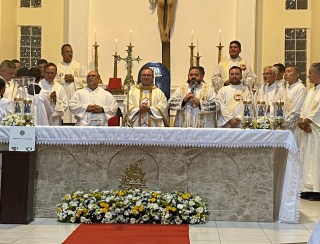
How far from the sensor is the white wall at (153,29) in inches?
541

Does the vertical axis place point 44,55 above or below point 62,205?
above

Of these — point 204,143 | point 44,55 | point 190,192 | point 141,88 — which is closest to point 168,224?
point 190,192

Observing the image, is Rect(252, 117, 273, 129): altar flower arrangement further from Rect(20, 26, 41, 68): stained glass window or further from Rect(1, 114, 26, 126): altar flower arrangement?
Rect(20, 26, 41, 68): stained glass window

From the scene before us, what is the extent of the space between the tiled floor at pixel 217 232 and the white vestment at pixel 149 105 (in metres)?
1.85

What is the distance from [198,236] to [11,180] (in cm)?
216

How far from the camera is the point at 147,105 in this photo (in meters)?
8.95

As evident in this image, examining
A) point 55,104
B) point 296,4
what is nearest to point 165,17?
point 296,4

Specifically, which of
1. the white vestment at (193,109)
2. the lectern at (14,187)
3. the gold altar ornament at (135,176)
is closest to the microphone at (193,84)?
the white vestment at (193,109)

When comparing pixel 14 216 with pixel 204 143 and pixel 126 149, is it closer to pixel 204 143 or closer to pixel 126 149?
pixel 126 149

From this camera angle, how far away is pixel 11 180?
24.3 ft

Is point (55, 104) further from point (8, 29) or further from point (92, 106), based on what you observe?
point (8, 29)

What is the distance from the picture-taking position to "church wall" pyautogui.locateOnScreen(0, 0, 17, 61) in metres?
13.8

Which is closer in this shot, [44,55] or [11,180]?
[11,180]

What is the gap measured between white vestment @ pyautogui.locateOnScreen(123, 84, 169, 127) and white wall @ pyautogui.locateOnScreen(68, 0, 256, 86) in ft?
14.0
